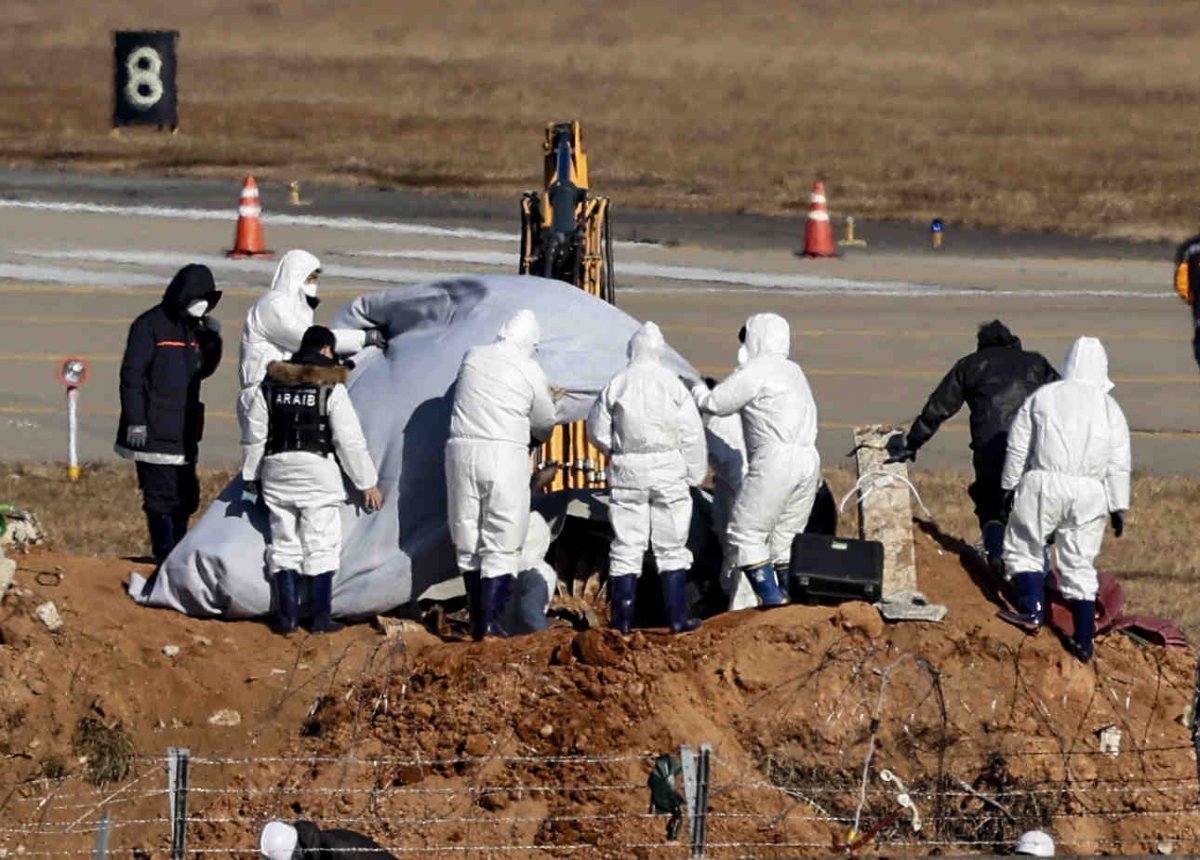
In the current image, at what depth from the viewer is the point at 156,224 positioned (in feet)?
102

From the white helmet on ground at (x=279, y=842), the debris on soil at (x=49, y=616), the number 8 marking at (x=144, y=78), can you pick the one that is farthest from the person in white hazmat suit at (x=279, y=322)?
the number 8 marking at (x=144, y=78)

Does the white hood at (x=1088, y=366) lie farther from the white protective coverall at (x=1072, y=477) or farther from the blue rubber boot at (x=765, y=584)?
the blue rubber boot at (x=765, y=584)


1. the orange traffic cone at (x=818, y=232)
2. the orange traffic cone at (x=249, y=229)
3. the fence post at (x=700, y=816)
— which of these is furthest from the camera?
the orange traffic cone at (x=818, y=232)

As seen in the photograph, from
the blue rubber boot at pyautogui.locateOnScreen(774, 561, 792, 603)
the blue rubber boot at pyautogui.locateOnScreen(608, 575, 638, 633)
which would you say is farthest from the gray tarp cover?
the blue rubber boot at pyautogui.locateOnScreen(774, 561, 792, 603)

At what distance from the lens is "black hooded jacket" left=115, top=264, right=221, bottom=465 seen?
1441 centimetres

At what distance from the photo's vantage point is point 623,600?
43.2ft

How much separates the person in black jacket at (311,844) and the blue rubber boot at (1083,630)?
4331mm

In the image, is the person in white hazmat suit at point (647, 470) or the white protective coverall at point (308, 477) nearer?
the person in white hazmat suit at point (647, 470)

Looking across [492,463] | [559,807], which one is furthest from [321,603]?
[559,807]

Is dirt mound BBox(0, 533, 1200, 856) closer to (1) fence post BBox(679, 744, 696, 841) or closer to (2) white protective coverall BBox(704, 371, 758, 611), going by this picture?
(2) white protective coverall BBox(704, 371, 758, 611)

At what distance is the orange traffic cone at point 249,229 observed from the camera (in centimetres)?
2861

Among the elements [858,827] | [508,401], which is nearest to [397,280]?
[508,401]

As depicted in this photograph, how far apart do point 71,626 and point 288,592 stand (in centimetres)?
111

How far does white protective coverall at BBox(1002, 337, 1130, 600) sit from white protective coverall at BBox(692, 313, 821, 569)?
1160mm
